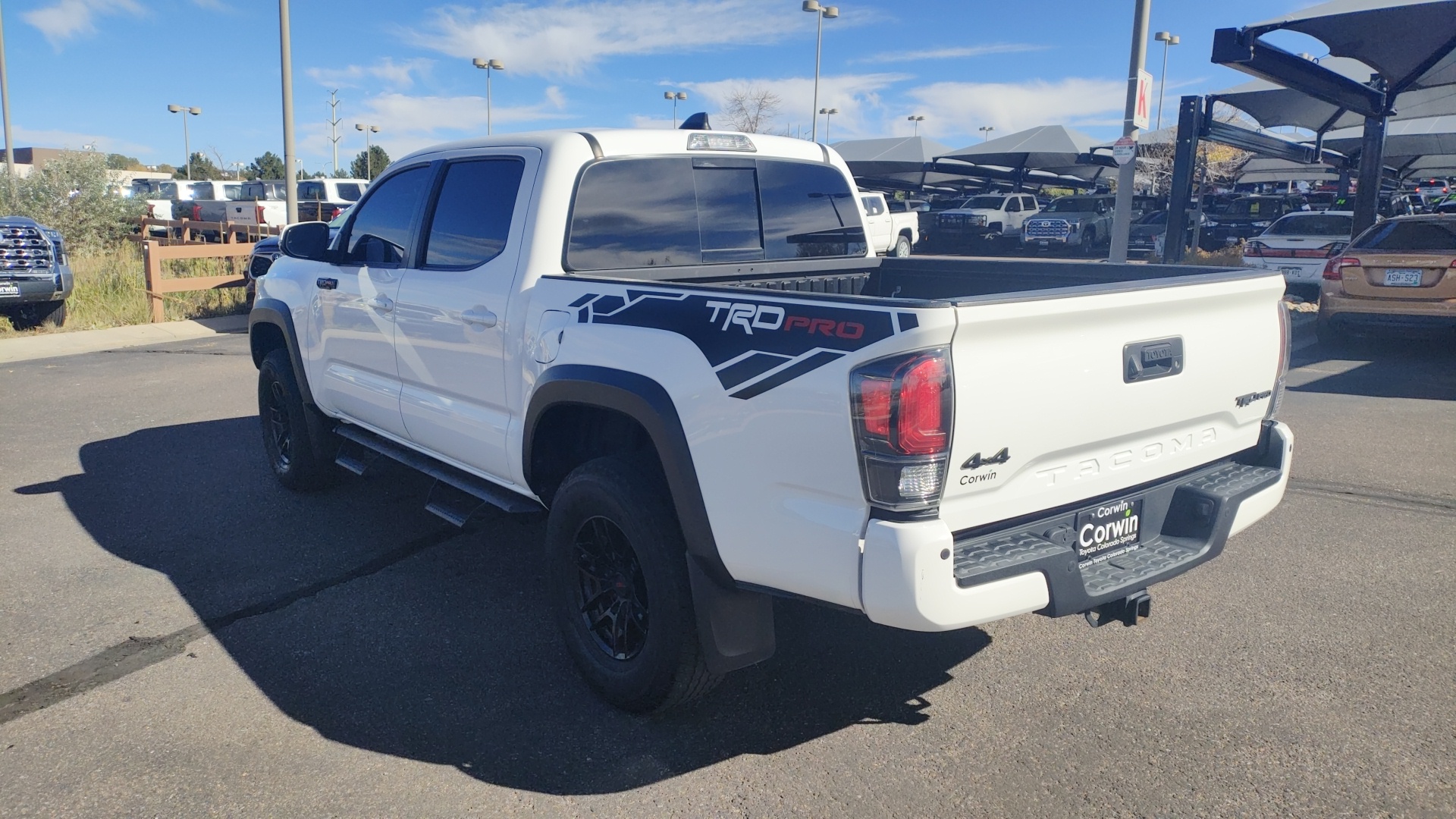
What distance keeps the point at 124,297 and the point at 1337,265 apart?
15449mm

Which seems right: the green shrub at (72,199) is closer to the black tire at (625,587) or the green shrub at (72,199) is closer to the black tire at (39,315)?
the black tire at (39,315)

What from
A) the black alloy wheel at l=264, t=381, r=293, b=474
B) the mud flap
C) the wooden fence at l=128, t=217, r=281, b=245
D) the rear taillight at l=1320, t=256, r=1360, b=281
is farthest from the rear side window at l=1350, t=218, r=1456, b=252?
the wooden fence at l=128, t=217, r=281, b=245

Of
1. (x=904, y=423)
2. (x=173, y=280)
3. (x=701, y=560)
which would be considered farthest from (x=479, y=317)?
(x=173, y=280)

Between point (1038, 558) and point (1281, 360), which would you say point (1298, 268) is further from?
point (1038, 558)

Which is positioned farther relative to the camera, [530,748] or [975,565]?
[530,748]

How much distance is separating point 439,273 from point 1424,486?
5.73 m

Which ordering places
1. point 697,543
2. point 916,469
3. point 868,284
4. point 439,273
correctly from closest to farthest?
1. point 916,469
2. point 697,543
3. point 439,273
4. point 868,284

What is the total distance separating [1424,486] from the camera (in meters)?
6.13

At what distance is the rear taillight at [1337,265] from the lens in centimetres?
1034

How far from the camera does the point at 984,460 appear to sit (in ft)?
8.94

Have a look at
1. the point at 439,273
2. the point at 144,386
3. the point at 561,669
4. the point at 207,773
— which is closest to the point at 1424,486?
the point at 561,669

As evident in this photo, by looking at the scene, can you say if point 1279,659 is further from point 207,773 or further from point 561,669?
point 207,773

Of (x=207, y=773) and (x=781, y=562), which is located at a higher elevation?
(x=781, y=562)

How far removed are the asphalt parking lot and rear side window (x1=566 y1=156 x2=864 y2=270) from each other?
1.58 metres
